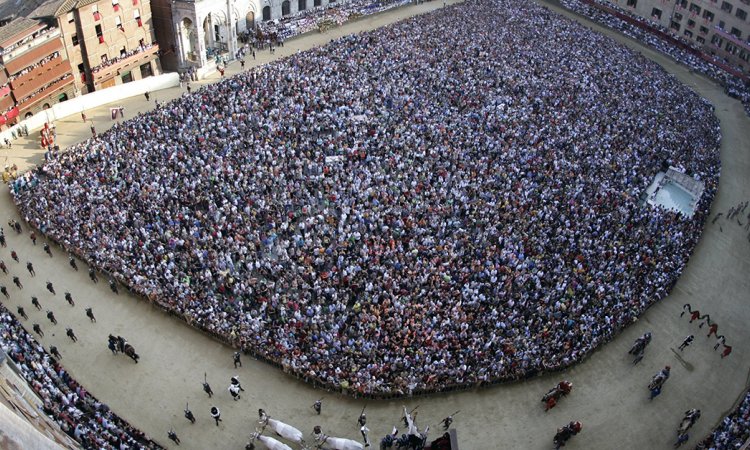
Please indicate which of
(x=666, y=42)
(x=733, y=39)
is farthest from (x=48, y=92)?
(x=733, y=39)

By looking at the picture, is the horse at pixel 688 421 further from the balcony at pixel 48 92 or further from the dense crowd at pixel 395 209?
the balcony at pixel 48 92

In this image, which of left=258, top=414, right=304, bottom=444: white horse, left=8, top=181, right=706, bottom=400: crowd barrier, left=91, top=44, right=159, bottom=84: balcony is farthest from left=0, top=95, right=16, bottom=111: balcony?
left=258, top=414, right=304, bottom=444: white horse

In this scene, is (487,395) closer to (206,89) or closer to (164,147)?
(164,147)

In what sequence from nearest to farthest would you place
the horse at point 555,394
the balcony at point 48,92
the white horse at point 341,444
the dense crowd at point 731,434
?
1. the white horse at point 341,444
2. the dense crowd at point 731,434
3. the horse at point 555,394
4. the balcony at point 48,92

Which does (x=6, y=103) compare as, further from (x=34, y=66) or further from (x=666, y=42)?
(x=666, y=42)

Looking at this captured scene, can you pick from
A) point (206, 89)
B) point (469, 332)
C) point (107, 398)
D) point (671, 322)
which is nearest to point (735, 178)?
point (671, 322)

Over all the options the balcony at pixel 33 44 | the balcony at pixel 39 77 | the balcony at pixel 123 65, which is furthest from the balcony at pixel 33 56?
the balcony at pixel 123 65
